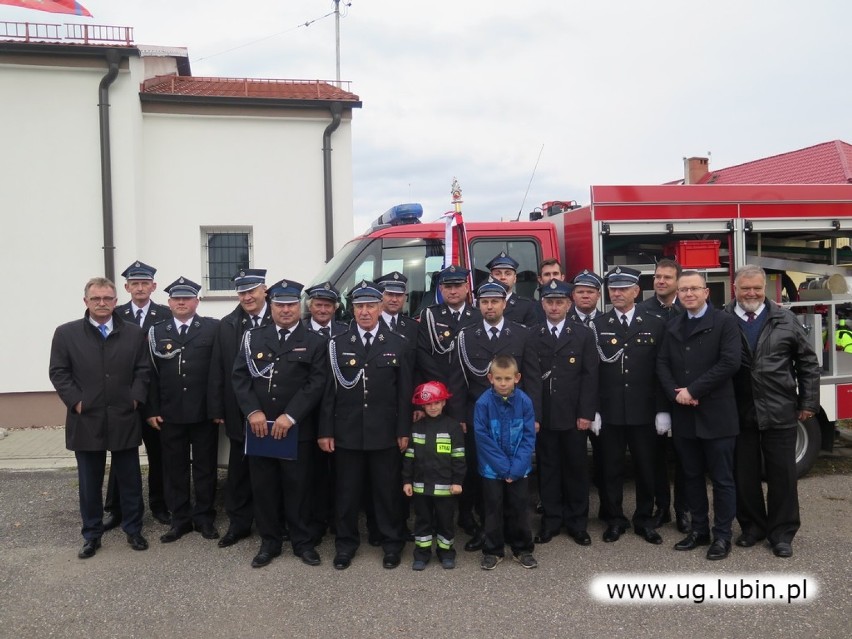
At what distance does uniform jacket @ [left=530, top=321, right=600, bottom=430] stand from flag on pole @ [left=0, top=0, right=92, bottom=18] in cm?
790

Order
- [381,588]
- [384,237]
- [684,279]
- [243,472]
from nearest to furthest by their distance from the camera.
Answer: [381,588]
[684,279]
[243,472]
[384,237]

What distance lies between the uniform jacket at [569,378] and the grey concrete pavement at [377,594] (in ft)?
2.72

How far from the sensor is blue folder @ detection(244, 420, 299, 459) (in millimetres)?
4094

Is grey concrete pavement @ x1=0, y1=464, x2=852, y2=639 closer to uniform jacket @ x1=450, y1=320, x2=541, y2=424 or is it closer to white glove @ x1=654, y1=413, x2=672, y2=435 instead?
white glove @ x1=654, y1=413, x2=672, y2=435

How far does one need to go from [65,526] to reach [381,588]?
2.71m

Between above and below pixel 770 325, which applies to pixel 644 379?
below

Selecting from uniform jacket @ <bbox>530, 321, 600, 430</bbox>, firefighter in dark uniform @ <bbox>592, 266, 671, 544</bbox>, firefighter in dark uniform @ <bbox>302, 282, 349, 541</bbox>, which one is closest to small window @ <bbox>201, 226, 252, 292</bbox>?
firefighter in dark uniform @ <bbox>302, 282, 349, 541</bbox>

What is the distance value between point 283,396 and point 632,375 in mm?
2227

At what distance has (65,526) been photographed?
4.99 meters

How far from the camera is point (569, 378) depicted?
4355 millimetres

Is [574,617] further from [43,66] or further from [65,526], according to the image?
[43,66]

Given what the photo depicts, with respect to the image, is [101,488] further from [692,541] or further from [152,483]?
[692,541]

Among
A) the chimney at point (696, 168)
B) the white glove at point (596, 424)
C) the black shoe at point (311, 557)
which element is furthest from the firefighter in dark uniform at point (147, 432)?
the chimney at point (696, 168)

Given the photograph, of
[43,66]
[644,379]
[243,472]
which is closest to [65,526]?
[243,472]
